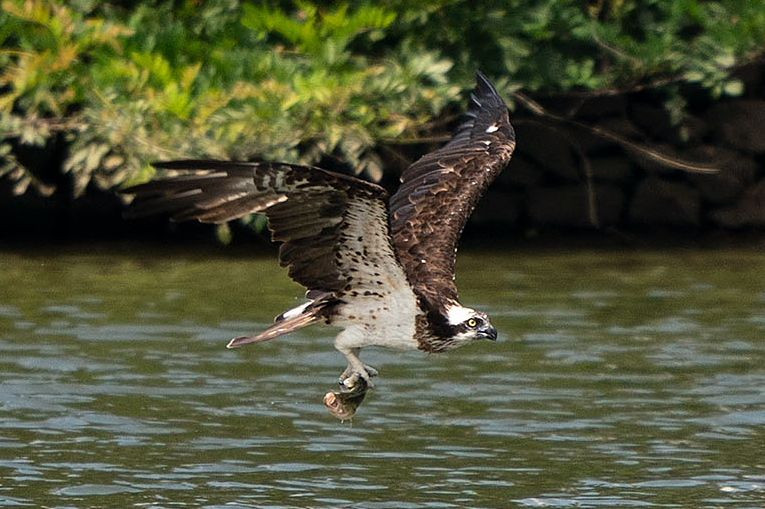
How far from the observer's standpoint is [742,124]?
16.5 metres

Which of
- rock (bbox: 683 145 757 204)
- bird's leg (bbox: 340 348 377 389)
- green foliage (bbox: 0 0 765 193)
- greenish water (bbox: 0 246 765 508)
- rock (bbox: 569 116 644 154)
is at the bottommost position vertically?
greenish water (bbox: 0 246 765 508)

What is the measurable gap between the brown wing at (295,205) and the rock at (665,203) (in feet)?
30.5

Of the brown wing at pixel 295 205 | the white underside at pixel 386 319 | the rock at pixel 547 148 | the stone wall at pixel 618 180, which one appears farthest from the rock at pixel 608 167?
the brown wing at pixel 295 205

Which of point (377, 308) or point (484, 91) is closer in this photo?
point (377, 308)

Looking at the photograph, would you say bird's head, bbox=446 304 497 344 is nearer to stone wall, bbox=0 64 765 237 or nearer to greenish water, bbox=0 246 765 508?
greenish water, bbox=0 246 765 508

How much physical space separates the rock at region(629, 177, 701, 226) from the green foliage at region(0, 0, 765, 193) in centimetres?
110

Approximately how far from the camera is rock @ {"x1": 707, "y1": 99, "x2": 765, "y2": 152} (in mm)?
16500

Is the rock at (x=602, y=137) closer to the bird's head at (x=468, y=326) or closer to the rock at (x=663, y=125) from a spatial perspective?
the rock at (x=663, y=125)

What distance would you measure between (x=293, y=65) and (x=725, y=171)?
472 cm

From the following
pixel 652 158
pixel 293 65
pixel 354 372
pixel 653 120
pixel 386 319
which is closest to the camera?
pixel 386 319

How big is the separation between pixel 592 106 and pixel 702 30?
1206 mm

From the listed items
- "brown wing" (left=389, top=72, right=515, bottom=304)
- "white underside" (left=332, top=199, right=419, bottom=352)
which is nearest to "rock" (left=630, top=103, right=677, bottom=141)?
"brown wing" (left=389, top=72, right=515, bottom=304)

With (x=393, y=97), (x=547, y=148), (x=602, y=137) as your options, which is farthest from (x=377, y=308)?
(x=602, y=137)

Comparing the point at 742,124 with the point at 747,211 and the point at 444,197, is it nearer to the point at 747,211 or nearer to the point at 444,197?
the point at 747,211
